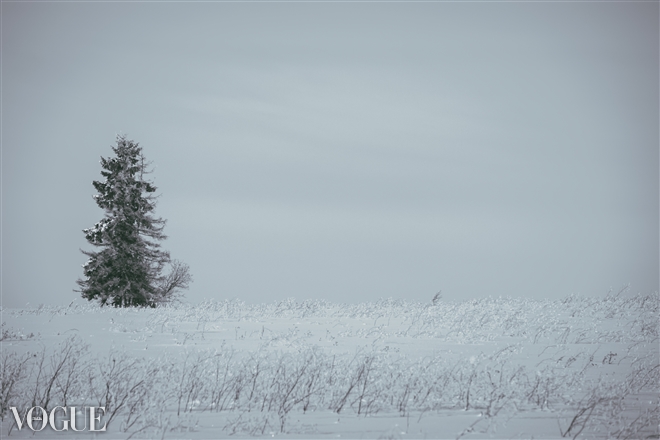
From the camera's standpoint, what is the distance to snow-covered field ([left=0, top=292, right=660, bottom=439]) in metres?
8.33

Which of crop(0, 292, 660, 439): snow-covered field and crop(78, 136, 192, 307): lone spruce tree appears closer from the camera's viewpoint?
crop(0, 292, 660, 439): snow-covered field

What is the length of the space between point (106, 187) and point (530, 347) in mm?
22704

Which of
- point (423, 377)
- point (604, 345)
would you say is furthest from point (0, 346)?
point (604, 345)

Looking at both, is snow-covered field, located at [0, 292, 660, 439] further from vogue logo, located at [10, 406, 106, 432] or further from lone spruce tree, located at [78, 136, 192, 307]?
lone spruce tree, located at [78, 136, 192, 307]

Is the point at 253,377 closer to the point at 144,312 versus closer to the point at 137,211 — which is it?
the point at 144,312

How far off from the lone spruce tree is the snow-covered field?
11.3 m

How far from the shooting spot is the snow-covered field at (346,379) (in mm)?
8328

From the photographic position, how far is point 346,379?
10461 millimetres

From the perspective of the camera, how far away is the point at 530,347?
1472 cm

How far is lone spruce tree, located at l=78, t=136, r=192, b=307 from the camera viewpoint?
2933 centimetres

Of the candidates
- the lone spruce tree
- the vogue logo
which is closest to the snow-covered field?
the vogue logo

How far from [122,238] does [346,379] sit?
21912mm

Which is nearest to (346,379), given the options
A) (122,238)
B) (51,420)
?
(51,420)

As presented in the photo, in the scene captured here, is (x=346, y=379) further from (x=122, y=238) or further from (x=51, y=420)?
(x=122, y=238)
